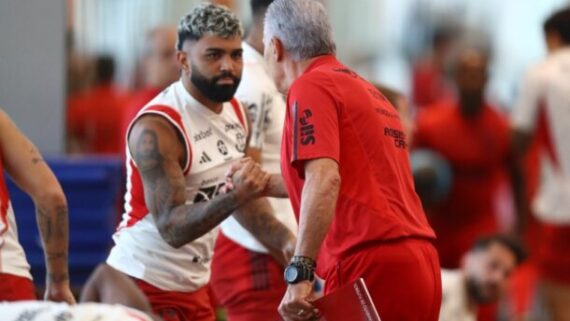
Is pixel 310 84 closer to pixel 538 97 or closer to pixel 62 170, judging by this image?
pixel 62 170

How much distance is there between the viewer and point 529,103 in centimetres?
1113

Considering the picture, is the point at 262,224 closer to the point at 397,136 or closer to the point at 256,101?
the point at 256,101

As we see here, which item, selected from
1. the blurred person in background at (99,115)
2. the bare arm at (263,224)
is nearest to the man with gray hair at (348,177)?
the bare arm at (263,224)

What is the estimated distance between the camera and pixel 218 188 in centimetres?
688

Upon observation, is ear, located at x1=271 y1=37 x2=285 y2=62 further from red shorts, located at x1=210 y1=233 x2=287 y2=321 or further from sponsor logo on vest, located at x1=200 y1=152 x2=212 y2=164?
red shorts, located at x1=210 y1=233 x2=287 y2=321

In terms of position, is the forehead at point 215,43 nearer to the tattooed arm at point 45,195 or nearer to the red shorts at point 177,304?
the tattooed arm at point 45,195

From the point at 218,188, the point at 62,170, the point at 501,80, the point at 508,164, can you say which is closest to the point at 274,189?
the point at 218,188

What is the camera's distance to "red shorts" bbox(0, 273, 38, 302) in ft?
21.0

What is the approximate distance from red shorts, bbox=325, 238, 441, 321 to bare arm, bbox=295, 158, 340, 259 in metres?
0.32

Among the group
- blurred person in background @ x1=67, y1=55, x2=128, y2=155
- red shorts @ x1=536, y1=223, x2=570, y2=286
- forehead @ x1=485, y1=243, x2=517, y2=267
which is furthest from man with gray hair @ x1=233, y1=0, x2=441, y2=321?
blurred person in background @ x1=67, y1=55, x2=128, y2=155

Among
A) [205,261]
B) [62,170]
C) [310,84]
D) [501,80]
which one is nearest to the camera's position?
[310,84]

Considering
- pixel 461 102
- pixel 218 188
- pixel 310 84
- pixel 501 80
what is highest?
pixel 310 84

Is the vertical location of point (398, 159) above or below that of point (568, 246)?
above

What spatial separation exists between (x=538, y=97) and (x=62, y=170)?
10.9ft
